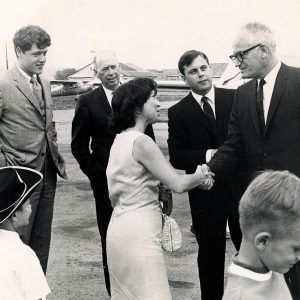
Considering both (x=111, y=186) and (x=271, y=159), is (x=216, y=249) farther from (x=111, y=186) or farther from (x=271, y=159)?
(x=111, y=186)

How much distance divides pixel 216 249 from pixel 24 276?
2279 mm

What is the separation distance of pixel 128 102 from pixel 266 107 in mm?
1017

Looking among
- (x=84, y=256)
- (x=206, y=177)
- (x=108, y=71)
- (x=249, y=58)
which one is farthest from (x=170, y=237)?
(x=84, y=256)

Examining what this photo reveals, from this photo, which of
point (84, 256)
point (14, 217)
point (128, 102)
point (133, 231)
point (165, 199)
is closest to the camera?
point (14, 217)

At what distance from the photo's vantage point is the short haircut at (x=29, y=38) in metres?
4.76

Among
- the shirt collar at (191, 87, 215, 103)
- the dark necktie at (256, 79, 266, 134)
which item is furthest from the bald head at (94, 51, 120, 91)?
the dark necktie at (256, 79, 266, 134)

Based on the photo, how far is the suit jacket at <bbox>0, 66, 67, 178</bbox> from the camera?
4.73m

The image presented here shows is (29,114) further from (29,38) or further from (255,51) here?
(255,51)

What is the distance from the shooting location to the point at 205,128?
477cm

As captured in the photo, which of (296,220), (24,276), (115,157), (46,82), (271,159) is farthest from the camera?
(46,82)

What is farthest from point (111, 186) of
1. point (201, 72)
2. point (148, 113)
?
point (201, 72)

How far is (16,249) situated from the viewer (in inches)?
108

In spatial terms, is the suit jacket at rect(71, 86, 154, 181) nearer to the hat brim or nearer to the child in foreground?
the hat brim

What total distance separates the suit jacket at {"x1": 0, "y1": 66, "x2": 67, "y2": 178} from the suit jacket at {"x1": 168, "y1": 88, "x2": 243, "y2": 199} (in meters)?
1.13
